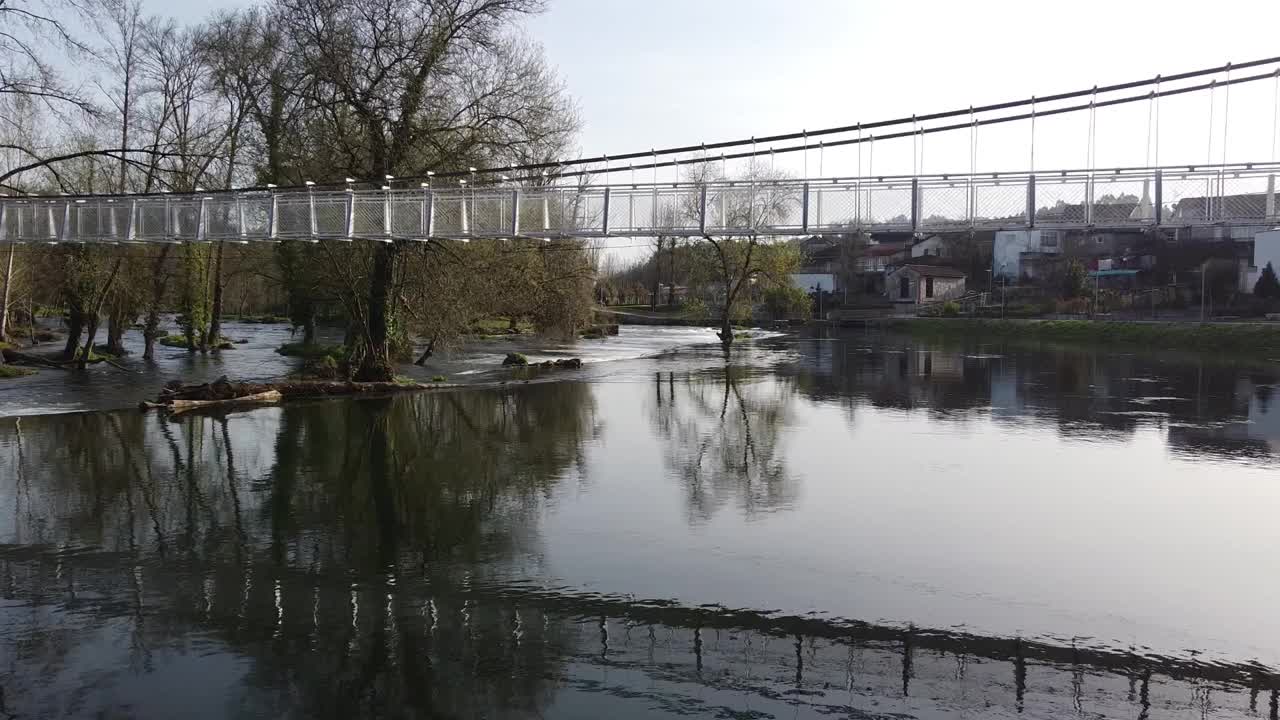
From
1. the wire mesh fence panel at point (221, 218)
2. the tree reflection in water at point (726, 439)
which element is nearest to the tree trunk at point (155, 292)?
the wire mesh fence panel at point (221, 218)

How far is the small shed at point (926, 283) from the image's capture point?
94.9m

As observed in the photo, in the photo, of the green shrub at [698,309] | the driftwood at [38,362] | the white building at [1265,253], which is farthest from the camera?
the green shrub at [698,309]

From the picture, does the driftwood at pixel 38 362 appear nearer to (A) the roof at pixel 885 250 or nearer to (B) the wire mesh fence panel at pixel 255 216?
(B) the wire mesh fence panel at pixel 255 216

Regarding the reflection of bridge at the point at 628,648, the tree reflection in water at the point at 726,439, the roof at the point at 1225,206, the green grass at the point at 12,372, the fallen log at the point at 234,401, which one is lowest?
the reflection of bridge at the point at 628,648

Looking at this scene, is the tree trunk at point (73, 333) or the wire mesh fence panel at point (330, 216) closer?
the wire mesh fence panel at point (330, 216)

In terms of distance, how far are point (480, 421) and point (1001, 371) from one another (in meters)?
23.5

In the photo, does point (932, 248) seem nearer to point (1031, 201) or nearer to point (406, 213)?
point (406, 213)

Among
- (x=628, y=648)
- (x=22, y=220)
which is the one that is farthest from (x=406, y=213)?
(x=628, y=648)

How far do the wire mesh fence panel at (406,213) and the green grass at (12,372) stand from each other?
52.1 ft

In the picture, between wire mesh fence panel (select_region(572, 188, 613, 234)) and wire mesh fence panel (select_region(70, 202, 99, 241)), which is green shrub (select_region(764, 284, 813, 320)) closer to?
wire mesh fence panel (select_region(572, 188, 613, 234))

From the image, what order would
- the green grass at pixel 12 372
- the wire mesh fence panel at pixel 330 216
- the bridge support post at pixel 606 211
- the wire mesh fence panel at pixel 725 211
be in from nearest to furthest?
the wire mesh fence panel at pixel 725 211 → the bridge support post at pixel 606 211 → the wire mesh fence panel at pixel 330 216 → the green grass at pixel 12 372

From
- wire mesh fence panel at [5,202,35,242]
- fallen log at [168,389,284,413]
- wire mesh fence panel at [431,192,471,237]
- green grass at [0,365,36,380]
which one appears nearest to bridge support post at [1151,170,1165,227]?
wire mesh fence panel at [431,192,471,237]

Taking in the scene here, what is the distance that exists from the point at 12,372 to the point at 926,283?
265 feet

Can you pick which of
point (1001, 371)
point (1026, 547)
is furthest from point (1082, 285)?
point (1026, 547)
